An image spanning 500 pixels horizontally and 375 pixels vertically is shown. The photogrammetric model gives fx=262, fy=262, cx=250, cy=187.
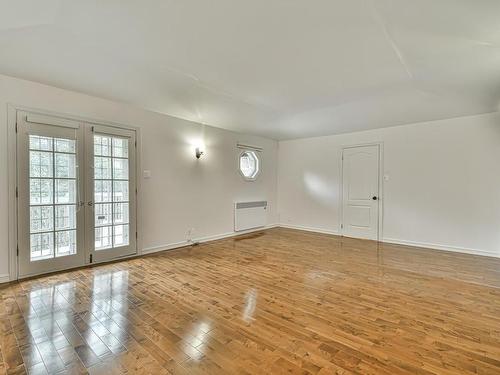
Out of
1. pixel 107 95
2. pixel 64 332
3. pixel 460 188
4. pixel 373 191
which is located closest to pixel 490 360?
pixel 64 332

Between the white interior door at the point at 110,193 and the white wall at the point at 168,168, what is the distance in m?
0.19

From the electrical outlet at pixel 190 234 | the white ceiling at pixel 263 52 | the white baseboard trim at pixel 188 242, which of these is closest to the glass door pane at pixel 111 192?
the white baseboard trim at pixel 188 242

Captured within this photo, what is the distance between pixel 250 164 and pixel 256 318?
507cm

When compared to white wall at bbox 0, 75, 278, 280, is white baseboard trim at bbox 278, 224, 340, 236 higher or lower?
lower

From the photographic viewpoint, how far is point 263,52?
2.79 m

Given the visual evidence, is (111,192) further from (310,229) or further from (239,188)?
(310,229)

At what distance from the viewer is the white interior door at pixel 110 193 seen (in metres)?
4.00

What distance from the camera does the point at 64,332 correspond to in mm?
2211

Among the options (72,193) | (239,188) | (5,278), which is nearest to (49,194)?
(72,193)

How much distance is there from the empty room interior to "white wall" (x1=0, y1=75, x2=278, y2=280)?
0.03 m

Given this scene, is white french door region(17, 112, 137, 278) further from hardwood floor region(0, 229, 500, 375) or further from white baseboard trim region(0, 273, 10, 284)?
hardwood floor region(0, 229, 500, 375)

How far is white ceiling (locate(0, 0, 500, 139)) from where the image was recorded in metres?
2.12

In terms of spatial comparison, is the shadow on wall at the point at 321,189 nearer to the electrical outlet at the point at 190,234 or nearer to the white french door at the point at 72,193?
the electrical outlet at the point at 190,234

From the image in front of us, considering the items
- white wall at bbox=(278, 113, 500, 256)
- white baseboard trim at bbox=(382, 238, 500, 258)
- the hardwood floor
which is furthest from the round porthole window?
white baseboard trim at bbox=(382, 238, 500, 258)
